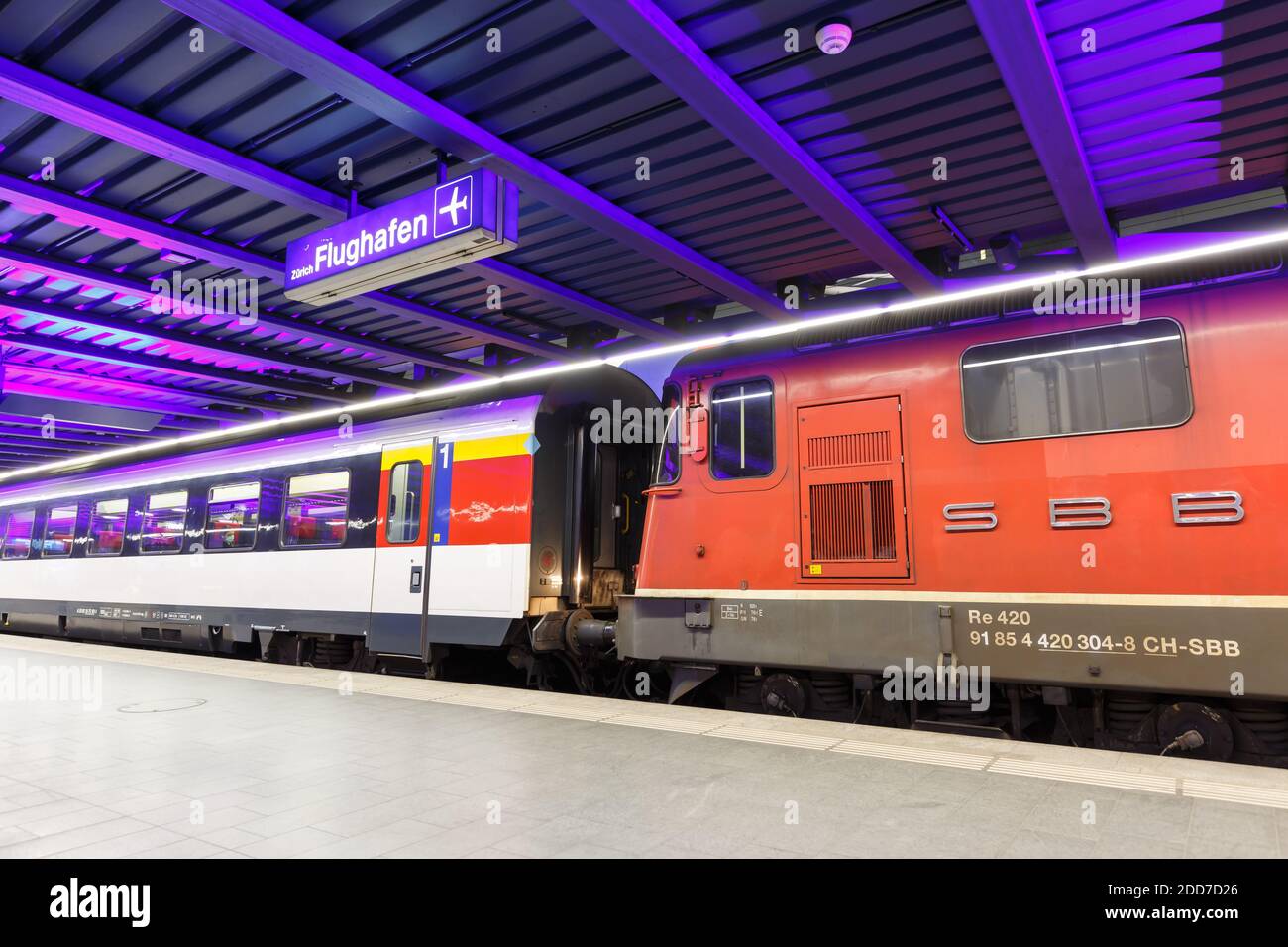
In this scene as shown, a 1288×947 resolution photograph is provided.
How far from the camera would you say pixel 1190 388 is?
4.71 metres

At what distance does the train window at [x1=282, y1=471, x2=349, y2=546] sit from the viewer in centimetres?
960

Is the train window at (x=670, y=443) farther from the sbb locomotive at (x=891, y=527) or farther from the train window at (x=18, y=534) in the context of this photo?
the train window at (x=18, y=534)

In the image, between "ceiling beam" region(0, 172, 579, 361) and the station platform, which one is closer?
the station platform

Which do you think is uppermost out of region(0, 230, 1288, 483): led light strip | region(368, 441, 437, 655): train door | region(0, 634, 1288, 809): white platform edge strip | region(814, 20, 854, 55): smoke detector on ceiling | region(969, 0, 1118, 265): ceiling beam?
region(814, 20, 854, 55): smoke detector on ceiling

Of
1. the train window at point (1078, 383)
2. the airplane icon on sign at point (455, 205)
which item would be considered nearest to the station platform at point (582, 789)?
the train window at point (1078, 383)

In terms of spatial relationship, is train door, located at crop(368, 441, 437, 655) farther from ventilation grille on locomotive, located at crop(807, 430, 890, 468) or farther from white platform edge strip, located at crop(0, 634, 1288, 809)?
ventilation grille on locomotive, located at crop(807, 430, 890, 468)

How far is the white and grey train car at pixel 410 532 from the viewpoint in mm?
8109

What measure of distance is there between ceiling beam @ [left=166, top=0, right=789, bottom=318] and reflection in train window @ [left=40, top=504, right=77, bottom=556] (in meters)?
13.2

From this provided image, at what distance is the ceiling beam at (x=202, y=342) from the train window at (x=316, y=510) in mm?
2403

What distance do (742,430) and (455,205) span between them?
2.89 m

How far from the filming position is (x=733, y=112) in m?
5.41

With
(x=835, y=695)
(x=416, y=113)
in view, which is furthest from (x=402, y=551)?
(x=835, y=695)

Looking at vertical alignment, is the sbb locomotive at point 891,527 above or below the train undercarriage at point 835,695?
above

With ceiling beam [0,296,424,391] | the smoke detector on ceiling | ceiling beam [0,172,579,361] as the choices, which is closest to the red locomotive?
the smoke detector on ceiling
